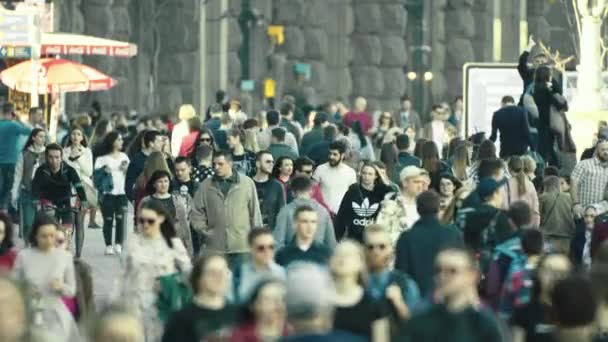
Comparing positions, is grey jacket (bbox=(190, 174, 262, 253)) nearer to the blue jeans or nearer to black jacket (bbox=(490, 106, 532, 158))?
black jacket (bbox=(490, 106, 532, 158))

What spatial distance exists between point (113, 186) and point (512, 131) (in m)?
4.16

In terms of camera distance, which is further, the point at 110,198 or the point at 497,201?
the point at 110,198

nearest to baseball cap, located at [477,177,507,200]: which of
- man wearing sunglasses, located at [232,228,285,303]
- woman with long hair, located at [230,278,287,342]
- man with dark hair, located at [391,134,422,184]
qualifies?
man wearing sunglasses, located at [232,228,285,303]

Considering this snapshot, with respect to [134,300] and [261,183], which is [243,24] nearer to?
[261,183]

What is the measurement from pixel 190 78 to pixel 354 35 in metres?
4.08

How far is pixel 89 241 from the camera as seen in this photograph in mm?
34094

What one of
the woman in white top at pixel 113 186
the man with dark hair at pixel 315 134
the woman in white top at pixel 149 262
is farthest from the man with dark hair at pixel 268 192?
the man with dark hair at pixel 315 134

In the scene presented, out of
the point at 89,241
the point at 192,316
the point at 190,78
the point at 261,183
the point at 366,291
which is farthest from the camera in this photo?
the point at 190,78

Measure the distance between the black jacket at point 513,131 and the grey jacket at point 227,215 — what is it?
7808mm

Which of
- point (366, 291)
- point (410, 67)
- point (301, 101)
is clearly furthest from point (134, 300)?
point (410, 67)

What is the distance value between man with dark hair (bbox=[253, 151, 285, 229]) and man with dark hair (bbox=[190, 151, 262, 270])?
169 cm

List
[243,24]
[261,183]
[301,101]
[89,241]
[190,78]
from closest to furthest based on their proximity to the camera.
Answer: [261,183] → [89,241] → [301,101] → [243,24] → [190,78]

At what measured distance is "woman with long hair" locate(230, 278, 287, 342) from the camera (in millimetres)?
13070

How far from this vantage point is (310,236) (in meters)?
18.4
